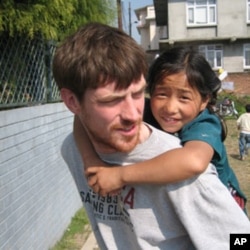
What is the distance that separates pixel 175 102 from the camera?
172 centimetres

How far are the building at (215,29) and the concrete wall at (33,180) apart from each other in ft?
70.0

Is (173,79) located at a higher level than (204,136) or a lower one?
higher

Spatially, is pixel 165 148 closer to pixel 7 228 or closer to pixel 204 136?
pixel 204 136

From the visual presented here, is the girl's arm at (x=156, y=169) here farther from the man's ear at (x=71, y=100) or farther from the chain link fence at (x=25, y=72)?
the chain link fence at (x=25, y=72)

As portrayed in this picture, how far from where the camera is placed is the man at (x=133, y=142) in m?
1.23

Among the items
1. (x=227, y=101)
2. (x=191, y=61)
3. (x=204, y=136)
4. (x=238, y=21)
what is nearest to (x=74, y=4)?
(x=191, y=61)

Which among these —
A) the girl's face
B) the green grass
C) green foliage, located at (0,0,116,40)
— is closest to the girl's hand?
the girl's face

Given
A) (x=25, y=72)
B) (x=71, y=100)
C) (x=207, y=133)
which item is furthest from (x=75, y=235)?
(x=71, y=100)

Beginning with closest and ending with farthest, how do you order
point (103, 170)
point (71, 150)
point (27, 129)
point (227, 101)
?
point (103, 170) → point (71, 150) → point (27, 129) → point (227, 101)

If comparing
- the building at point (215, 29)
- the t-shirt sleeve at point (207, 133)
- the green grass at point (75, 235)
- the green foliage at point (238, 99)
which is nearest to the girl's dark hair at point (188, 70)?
the t-shirt sleeve at point (207, 133)

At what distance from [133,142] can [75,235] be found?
3963 millimetres

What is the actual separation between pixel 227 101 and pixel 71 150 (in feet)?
61.8

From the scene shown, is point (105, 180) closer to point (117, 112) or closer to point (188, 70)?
point (117, 112)

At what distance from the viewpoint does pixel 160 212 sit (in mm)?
1303
